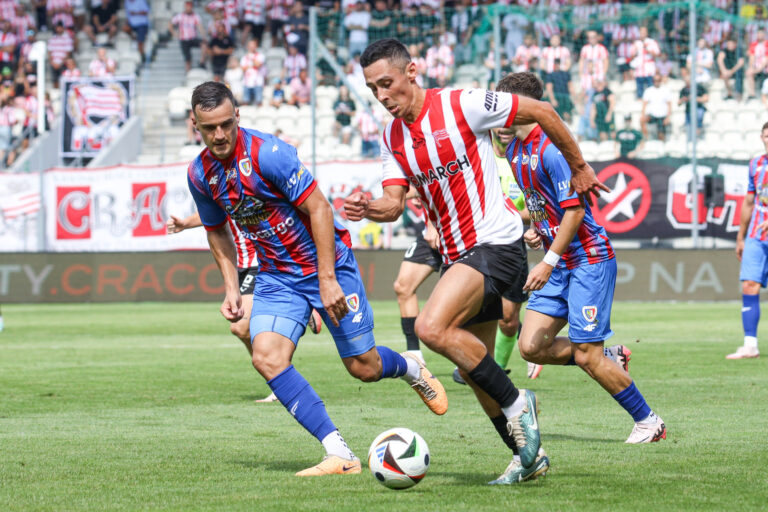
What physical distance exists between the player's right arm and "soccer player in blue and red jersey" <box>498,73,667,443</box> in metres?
1.86

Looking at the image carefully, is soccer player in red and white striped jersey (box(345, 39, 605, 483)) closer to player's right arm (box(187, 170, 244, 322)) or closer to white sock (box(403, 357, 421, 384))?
white sock (box(403, 357, 421, 384))

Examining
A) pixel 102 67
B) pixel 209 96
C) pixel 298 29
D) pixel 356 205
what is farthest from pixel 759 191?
pixel 102 67

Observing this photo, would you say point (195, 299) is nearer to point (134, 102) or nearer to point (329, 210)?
point (134, 102)

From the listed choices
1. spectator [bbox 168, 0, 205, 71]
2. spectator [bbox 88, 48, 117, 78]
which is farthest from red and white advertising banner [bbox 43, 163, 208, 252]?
spectator [bbox 168, 0, 205, 71]

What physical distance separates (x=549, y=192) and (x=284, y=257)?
174 cm

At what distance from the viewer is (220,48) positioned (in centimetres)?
2992

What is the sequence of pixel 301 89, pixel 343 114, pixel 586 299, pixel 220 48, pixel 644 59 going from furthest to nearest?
pixel 220 48
pixel 301 89
pixel 343 114
pixel 644 59
pixel 586 299

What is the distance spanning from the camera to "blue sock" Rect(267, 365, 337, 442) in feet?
21.0

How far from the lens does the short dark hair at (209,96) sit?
633 centimetres

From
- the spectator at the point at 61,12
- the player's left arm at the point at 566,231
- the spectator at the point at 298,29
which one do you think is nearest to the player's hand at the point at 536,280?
the player's left arm at the point at 566,231

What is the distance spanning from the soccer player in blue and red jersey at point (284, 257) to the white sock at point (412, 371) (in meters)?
0.18

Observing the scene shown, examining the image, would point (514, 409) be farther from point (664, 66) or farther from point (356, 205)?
point (664, 66)

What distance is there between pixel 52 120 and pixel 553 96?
13856 millimetres

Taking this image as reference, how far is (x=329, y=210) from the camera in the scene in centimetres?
652
